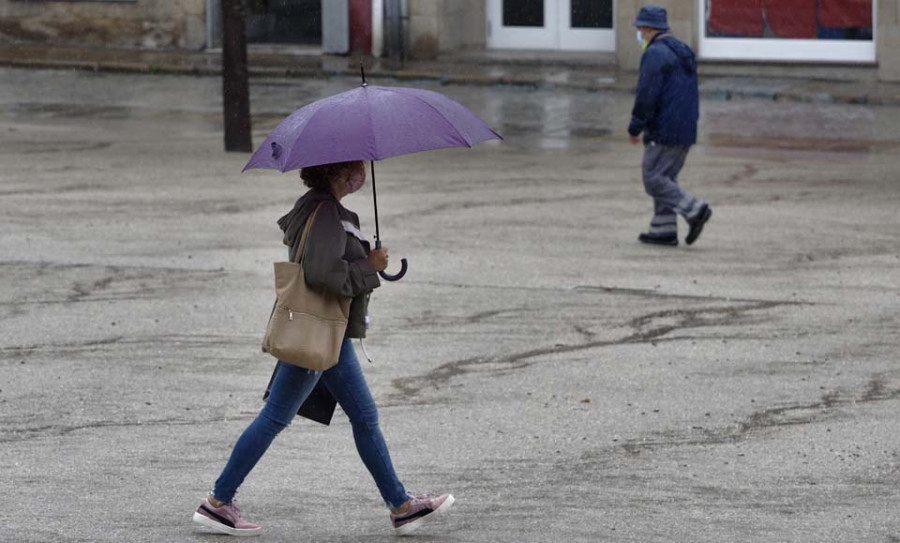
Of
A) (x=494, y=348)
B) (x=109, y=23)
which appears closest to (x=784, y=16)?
(x=109, y=23)

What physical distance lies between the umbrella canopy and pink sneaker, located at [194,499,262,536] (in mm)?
1255

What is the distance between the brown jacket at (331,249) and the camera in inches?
223

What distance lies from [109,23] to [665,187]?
15819 mm

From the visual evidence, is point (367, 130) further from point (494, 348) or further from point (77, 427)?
point (494, 348)

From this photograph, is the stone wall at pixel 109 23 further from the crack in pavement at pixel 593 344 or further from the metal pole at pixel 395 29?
the crack in pavement at pixel 593 344

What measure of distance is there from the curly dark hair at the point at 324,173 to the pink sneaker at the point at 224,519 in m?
1.22

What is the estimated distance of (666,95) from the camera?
11680mm

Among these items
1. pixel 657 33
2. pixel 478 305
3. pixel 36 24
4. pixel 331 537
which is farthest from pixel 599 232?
pixel 36 24

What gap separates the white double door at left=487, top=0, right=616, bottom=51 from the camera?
984 inches

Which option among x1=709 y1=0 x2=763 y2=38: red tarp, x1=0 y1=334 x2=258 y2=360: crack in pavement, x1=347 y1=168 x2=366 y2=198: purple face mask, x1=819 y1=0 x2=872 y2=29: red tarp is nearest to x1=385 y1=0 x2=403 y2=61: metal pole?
x1=709 y1=0 x2=763 y2=38: red tarp

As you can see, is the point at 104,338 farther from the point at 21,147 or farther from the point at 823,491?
the point at 21,147

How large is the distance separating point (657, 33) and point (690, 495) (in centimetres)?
588

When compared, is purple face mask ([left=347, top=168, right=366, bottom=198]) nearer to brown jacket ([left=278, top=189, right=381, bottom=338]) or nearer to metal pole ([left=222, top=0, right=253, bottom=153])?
brown jacket ([left=278, top=189, right=381, bottom=338])

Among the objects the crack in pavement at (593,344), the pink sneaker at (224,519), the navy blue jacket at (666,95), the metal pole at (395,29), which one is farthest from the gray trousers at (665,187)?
the metal pole at (395,29)
